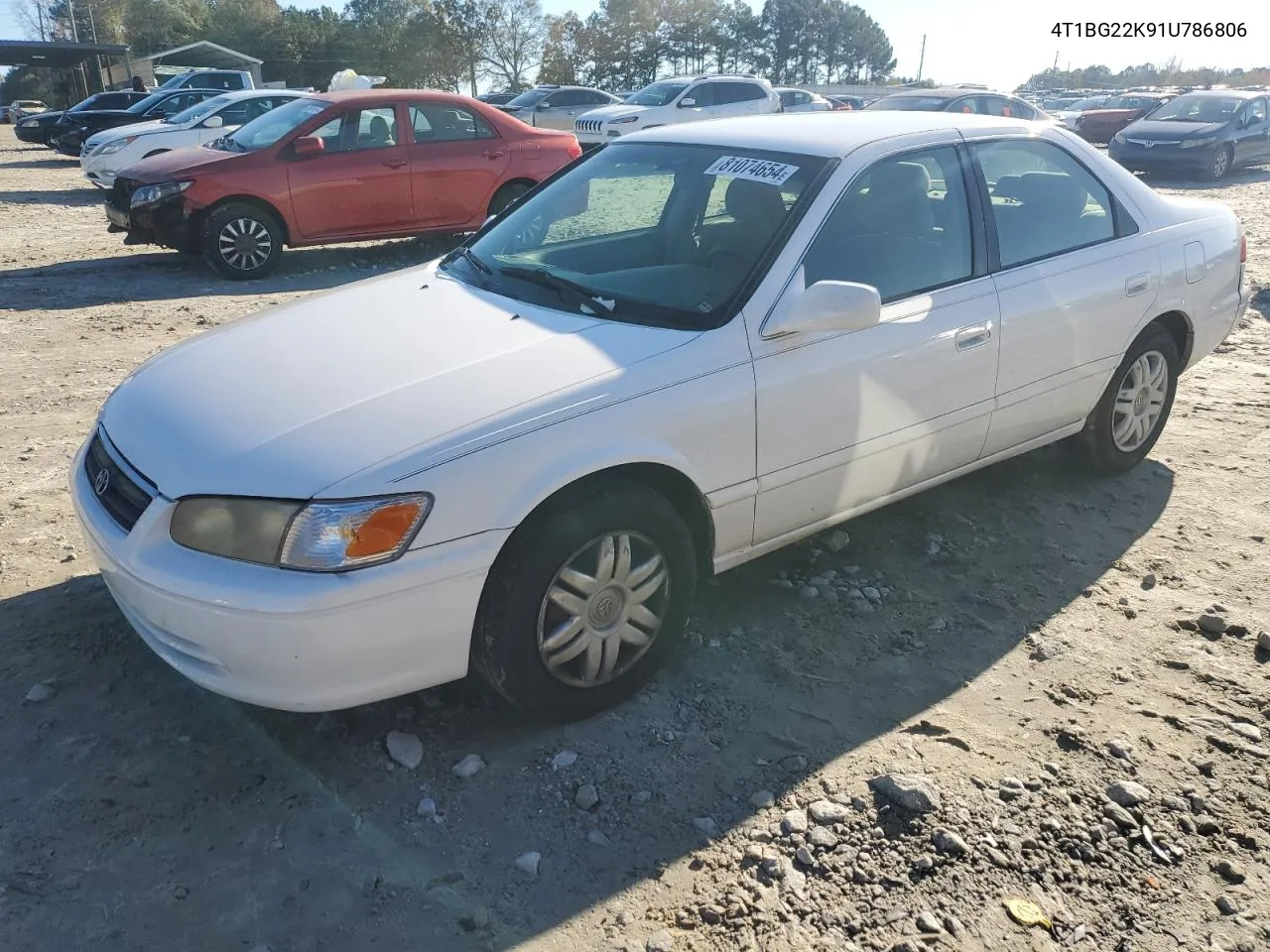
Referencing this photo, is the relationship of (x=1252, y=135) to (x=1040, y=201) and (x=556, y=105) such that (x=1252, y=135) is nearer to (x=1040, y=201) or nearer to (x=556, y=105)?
(x=556, y=105)

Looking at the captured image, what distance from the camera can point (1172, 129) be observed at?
17.3m

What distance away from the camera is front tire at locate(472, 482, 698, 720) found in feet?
8.82

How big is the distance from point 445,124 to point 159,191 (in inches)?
108

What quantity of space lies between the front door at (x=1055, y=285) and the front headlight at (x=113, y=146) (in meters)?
13.5

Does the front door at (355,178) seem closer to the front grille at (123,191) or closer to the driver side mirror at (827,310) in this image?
the front grille at (123,191)

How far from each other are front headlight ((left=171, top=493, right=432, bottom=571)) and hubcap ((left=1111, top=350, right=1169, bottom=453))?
3.45m

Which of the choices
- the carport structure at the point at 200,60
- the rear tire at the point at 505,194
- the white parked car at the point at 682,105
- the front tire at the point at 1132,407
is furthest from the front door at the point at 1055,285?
the carport structure at the point at 200,60

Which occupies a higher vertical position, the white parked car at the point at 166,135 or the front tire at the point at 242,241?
the white parked car at the point at 166,135

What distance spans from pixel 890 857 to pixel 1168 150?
59.0 feet

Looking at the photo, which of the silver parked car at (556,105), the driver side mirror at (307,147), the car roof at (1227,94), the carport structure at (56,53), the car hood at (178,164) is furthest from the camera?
the carport structure at (56,53)

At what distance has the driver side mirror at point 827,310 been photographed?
3.01m

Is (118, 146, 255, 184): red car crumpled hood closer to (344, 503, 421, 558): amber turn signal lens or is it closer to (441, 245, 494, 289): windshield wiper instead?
(441, 245, 494, 289): windshield wiper

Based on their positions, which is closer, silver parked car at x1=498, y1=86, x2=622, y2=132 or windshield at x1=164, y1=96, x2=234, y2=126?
windshield at x1=164, y1=96, x2=234, y2=126

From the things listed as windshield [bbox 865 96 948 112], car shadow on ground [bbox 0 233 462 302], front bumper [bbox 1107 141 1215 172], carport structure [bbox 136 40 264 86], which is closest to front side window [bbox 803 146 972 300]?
car shadow on ground [bbox 0 233 462 302]
